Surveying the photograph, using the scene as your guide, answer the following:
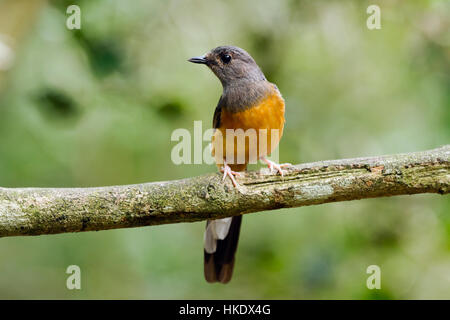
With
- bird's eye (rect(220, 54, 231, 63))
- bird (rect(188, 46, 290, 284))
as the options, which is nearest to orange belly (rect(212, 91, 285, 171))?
bird (rect(188, 46, 290, 284))

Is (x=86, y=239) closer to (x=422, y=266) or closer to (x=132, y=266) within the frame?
(x=132, y=266)

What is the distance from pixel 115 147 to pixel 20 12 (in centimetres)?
185

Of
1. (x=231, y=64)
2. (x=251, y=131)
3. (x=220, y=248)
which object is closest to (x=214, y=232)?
(x=220, y=248)

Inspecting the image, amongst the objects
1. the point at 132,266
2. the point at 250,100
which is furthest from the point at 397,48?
the point at 132,266

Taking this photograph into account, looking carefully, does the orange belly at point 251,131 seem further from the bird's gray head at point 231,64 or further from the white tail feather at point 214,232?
the white tail feather at point 214,232

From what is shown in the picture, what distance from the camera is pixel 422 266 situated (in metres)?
4.94

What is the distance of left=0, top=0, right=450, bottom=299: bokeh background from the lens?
4.80 meters

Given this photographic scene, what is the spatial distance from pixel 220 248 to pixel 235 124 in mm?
1157

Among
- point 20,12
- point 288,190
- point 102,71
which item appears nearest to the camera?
point 288,190

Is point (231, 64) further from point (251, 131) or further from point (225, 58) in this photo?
point (251, 131)

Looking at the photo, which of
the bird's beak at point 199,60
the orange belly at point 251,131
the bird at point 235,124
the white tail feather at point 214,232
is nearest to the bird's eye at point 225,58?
the bird at point 235,124

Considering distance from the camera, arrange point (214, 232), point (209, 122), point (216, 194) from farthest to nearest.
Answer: point (209, 122) < point (214, 232) < point (216, 194)

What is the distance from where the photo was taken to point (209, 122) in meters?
6.29

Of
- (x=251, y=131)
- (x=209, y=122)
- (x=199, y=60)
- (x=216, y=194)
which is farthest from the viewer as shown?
(x=209, y=122)
